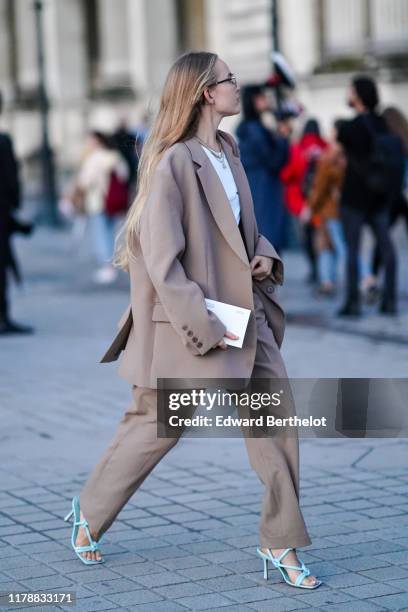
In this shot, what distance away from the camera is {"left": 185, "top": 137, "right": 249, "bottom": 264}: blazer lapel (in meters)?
4.80

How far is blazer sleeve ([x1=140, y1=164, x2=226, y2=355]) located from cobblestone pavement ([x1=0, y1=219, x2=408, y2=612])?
89cm

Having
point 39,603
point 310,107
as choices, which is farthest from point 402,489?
point 310,107

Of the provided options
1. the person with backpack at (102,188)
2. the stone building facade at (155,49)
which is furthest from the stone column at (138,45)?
the person with backpack at (102,188)

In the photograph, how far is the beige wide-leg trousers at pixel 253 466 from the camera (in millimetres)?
4824

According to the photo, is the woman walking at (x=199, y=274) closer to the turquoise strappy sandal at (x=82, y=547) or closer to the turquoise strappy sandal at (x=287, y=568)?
the turquoise strappy sandal at (x=287, y=568)

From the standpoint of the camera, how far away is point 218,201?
482 cm

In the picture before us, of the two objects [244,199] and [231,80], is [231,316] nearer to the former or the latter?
[244,199]

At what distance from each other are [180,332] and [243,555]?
3.46ft

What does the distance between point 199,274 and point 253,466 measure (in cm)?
70

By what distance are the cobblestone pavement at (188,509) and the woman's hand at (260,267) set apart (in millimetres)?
1073

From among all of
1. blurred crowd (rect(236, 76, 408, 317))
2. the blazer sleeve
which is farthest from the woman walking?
blurred crowd (rect(236, 76, 408, 317))

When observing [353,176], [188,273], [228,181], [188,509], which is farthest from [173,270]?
[353,176]

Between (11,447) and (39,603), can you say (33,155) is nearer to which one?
(11,447)

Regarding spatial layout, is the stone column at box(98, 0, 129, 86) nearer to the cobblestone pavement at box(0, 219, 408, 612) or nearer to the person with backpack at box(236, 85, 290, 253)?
the person with backpack at box(236, 85, 290, 253)
